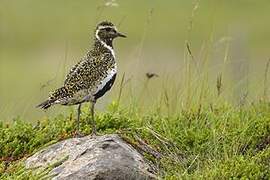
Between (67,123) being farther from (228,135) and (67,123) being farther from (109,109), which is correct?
(228,135)

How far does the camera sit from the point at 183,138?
9203 millimetres

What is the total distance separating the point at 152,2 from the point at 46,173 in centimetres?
2801

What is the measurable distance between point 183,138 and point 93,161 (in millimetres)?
1489

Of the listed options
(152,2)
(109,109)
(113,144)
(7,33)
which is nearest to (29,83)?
(7,33)

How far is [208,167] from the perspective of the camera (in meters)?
8.09

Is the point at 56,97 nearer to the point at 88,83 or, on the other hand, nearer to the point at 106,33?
the point at 88,83

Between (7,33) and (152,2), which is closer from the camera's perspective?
(7,33)

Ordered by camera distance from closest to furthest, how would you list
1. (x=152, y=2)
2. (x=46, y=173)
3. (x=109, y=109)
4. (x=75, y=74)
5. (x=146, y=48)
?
(x=46, y=173), (x=75, y=74), (x=109, y=109), (x=146, y=48), (x=152, y=2)

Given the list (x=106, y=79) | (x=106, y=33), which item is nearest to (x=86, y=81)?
(x=106, y=79)

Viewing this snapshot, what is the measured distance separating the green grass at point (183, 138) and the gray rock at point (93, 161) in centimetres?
17

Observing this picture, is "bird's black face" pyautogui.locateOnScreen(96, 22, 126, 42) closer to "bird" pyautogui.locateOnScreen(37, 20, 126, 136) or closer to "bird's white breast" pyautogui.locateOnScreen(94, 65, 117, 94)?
"bird" pyautogui.locateOnScreen(37, 20, 126, 136)

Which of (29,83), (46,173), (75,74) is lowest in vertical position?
(29,83)

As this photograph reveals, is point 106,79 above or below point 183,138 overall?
above

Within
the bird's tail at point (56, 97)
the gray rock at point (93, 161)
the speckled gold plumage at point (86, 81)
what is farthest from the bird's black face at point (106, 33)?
the gray rock at point (93, 161)
